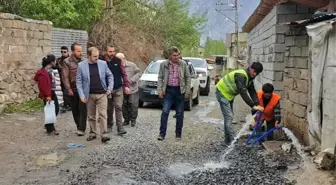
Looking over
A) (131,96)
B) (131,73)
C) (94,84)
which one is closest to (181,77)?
(94,84)

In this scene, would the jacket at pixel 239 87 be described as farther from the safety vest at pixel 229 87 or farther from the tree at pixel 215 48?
the tree at pixel 215 48

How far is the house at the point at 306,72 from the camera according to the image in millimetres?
5348

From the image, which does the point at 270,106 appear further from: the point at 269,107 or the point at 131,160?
the point at 131,160

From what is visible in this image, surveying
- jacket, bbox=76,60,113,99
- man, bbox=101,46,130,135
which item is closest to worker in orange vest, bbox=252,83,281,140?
man, bbox=101,46,130,135

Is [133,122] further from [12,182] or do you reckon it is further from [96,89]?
[12,182]

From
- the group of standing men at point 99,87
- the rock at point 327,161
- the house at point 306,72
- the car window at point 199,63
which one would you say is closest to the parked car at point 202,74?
the car window at point 199,63

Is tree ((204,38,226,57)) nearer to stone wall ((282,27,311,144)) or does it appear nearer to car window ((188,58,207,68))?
car window ((188,58,207,68))

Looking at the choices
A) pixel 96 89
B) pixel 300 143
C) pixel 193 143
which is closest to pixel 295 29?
pixel 300 143

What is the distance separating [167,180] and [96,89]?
2.74 meters

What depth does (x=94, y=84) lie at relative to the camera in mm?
7328

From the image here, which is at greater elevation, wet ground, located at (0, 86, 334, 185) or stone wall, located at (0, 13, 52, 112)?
stone wall, located at (0, 13, 52, 112)

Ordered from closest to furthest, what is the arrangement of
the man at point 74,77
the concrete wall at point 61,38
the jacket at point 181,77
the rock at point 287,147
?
the rock at point 287,147 → the jacket at point 181,77 → the man at point 74,77 → the concrete wall at point 61,38

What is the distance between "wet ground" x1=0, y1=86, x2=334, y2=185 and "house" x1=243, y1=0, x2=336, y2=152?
2.34ft

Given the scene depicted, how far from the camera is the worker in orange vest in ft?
23.5
